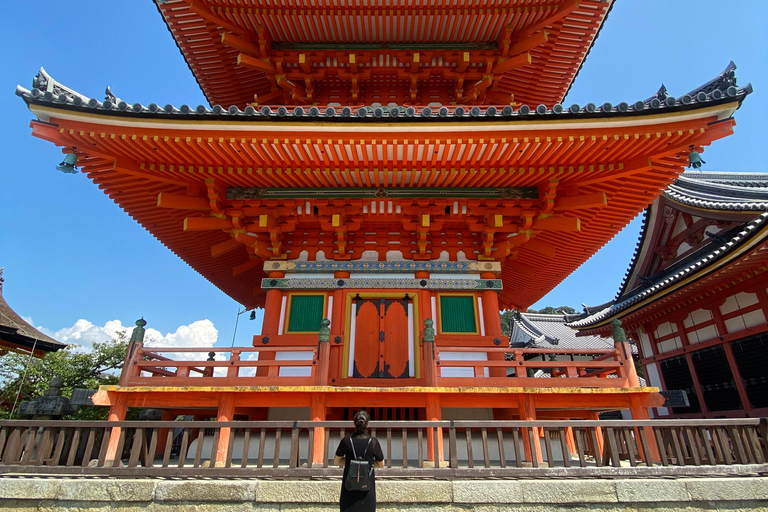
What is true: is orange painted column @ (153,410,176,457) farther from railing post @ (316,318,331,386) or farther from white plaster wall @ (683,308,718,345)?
white plaster wall @ (683,308,718,345)

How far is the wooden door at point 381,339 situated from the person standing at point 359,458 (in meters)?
4.49

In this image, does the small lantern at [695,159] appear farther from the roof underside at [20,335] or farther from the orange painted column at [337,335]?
the roof underside at [20,335]

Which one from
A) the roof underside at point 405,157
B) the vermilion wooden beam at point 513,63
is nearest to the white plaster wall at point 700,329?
the roof underside at point 405,157

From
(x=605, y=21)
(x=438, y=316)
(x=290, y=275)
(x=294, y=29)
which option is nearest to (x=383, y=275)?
(x=438, y=316)

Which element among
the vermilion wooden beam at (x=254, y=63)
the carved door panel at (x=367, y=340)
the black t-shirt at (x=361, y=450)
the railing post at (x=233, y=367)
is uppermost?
the vermilion wooden beam at (x=254, y=63)

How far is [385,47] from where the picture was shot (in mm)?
11227

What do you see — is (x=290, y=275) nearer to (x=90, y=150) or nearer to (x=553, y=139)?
(x=90, y=150)

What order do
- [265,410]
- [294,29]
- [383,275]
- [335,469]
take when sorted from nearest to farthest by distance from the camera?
[335,469], [265,410], [383,275], [294,29]

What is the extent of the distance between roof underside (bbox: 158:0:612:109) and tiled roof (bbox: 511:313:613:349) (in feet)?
60.9

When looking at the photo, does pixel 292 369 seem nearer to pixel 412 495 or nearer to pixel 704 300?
pixel 412 495

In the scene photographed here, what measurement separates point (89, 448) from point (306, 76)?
31.5 ft

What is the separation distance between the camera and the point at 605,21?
11.0 meters

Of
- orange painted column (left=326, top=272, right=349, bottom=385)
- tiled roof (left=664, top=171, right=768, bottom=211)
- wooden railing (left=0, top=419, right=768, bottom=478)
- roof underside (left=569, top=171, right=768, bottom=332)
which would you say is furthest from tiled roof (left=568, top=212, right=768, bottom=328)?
orange painted column (left=326, top=272, right=349, bottom=385)

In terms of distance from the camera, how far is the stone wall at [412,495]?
5.41 metres
